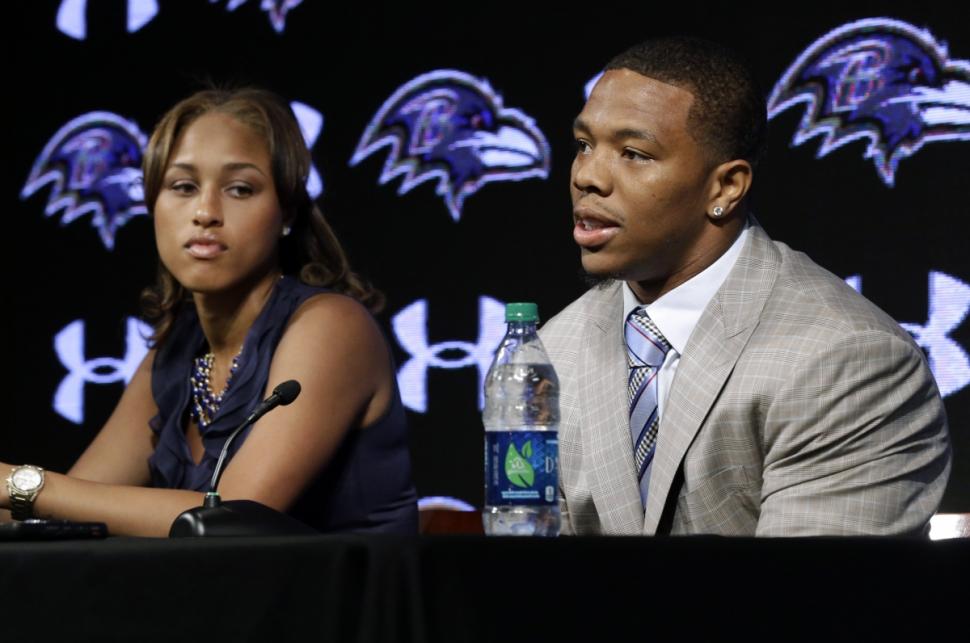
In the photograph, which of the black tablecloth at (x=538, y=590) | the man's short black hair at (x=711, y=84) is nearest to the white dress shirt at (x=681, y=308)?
the man's short black hair at (x=711, y=84)

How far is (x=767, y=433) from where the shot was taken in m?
1.79

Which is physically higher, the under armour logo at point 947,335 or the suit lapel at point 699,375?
the under armour logo at point 947,335

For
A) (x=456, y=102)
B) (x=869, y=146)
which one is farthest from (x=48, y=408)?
(x=869, y=146)

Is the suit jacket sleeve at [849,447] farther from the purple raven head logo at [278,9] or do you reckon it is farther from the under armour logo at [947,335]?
the purple raven head logo at [278,9]

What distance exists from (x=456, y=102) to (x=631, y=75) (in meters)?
1.45

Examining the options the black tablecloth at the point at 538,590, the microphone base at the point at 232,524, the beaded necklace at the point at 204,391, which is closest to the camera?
the black tablecloth at the point at 538,590

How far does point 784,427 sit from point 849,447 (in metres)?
0.09

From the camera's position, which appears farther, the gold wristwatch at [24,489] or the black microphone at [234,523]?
the gold wristwatch at [24,489]

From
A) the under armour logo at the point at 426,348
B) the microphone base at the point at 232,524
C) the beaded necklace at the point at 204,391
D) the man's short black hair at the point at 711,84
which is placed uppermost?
the man's short black hair at the point at 711,84

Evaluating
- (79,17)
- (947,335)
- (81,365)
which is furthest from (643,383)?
(79,17)

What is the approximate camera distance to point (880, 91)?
298cm

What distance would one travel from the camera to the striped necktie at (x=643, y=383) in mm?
1935

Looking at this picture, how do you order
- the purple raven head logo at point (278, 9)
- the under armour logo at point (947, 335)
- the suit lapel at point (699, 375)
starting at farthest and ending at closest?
the purple raven head logo at point (278, 9) < the under armour logo at point (947, 335) < the suit lapel at point (699, 375)

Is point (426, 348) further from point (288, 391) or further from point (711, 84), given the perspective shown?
point (288, 391)
